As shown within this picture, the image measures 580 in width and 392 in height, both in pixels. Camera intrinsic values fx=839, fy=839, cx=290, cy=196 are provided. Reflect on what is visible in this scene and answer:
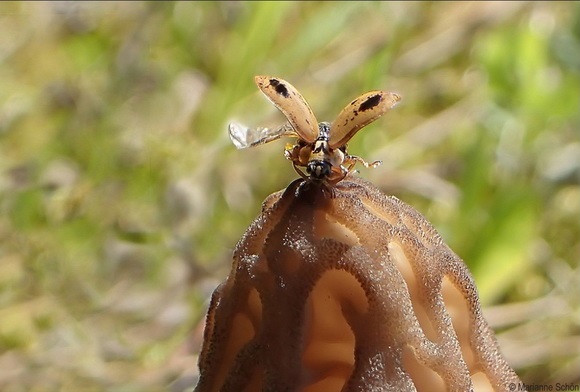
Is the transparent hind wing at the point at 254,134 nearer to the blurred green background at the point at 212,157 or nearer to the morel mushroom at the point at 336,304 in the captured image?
the morel mushroom at the point at 336,304

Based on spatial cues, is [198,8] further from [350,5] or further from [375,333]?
[375,333]

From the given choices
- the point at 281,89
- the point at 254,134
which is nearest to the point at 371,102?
the point at 281,89

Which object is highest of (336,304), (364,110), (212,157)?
(212,157)

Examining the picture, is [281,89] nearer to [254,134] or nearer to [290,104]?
[290,104]

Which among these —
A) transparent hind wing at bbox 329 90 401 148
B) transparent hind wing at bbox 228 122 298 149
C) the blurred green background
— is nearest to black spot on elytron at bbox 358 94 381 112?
transparent hind wing at bbox 329 90 401 148

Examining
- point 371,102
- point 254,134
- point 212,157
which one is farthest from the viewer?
point 212,157
